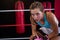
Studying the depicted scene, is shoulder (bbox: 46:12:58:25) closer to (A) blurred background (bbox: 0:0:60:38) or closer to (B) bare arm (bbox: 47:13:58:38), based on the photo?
(B) bare arm (bbox: 47:13:58:38)

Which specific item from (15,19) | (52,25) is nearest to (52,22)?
(52,25)

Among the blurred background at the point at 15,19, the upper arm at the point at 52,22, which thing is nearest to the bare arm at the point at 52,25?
the upper arm at the point at 52,22

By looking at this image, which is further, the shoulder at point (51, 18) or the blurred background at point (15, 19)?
the blurred background at point (15, 19)

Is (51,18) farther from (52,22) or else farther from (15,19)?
(15,19)

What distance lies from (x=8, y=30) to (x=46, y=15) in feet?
4.46

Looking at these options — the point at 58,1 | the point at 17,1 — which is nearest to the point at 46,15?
the point at 58,1

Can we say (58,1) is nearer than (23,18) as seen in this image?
Yes

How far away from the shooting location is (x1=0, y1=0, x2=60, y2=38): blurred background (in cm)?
254

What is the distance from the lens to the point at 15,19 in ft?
8.66

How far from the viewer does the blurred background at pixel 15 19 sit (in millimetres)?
2541

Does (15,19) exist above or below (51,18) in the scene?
below

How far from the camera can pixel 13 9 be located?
259cm

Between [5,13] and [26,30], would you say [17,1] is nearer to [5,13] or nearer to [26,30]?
[5,13]

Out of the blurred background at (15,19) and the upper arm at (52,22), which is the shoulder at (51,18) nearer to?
the upper arm at (52,22)
